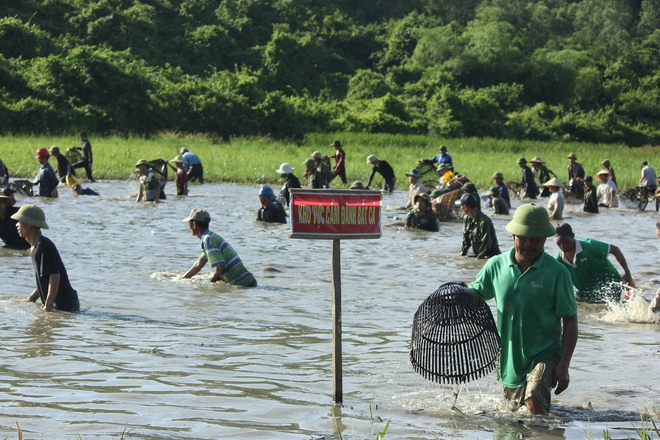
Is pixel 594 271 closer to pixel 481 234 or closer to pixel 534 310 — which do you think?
pixel 481 234

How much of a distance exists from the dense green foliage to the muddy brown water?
28192 mm

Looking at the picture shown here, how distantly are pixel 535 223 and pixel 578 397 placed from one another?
6.23 ft

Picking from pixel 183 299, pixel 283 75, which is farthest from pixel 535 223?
pixel 283 75

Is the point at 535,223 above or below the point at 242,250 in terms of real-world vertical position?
above

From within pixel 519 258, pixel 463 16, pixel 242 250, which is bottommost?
pixel 242 250

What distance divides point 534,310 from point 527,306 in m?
0.05

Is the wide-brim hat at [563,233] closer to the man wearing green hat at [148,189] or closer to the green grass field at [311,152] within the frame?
the man wearing green hat at [148,189]

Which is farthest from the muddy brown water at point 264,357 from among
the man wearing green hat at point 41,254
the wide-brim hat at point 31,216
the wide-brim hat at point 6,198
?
the wide-brim hat at point 31,216

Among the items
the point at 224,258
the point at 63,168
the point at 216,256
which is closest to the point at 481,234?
the point at 224,258

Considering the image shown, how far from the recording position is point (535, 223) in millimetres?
5301

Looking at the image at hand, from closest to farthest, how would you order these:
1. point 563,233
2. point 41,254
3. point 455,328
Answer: point 455,328 → point 41,254 → point 563,233

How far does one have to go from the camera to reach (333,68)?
60.2m

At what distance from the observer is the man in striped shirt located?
10.4m

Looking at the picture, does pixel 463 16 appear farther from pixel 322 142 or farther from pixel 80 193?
pixel 80 193
